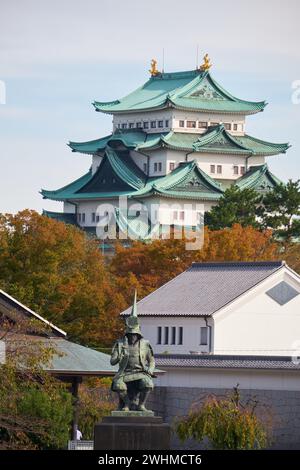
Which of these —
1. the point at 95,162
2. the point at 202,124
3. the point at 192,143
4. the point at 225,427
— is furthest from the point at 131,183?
the point at 225,427

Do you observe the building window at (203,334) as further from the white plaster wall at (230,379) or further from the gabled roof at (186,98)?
the gabled roof at (186,98)

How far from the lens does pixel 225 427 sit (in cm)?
4119

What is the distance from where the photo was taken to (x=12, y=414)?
34844 mm

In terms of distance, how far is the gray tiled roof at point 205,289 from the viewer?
5956 centimetres

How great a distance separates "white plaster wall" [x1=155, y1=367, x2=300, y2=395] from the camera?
4888cm

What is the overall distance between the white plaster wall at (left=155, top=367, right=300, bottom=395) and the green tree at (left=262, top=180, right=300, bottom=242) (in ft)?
118

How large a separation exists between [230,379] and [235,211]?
128 feet

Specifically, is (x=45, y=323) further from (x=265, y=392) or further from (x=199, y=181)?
(x=199, y=181)

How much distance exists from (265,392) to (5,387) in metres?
15.2

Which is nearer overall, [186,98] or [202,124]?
[186,98]

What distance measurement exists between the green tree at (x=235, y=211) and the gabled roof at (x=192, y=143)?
673 inches

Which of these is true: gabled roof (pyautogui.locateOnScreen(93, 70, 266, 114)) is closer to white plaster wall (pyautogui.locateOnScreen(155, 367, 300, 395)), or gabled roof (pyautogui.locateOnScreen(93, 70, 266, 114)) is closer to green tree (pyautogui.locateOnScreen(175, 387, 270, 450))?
white plaster wall (pyautogui.locateOnScreen(155, 367, 300, 395))

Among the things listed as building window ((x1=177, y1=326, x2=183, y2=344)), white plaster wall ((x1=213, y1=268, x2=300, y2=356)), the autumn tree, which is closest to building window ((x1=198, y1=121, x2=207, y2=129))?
the autumn tree

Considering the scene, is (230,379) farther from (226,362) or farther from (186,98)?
(186,98)
